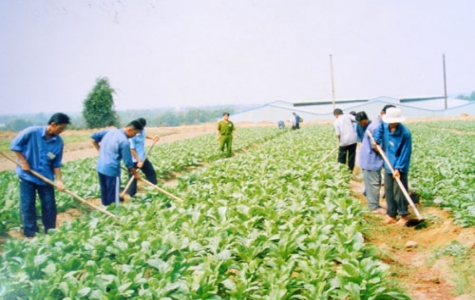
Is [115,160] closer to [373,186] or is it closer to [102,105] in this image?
[373,186]

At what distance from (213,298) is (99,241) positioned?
1.57 meters

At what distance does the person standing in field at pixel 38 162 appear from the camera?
208 inches

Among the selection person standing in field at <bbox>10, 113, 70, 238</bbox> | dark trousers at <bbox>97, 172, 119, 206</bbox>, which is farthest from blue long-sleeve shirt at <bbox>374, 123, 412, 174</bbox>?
person standing in field at <bbox>10, 113, 70, 238</bbox>

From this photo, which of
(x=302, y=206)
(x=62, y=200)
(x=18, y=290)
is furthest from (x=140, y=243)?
(x=62, y=200)

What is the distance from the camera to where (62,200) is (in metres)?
7.74

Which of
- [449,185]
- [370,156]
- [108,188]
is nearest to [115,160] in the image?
[108,188]

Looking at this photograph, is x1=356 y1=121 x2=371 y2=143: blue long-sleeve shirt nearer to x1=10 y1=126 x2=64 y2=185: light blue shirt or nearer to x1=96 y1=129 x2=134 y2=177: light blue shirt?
x1=96 y1=129 x2=134 y2=177: light blue shirt

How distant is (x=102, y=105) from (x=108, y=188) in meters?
31.2

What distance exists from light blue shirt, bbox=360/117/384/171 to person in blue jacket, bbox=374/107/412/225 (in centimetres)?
41

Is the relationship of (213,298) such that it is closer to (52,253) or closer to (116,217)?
(52,253)

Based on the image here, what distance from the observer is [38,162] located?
17.8 ft

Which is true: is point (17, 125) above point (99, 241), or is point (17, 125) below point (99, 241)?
above

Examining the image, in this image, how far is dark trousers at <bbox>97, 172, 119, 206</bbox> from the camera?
21.1 feet

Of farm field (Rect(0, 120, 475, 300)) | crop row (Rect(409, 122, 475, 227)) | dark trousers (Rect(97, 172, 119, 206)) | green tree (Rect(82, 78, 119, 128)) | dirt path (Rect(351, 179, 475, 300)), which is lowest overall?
dirt path (Rect(351, 179, 475, 300))
